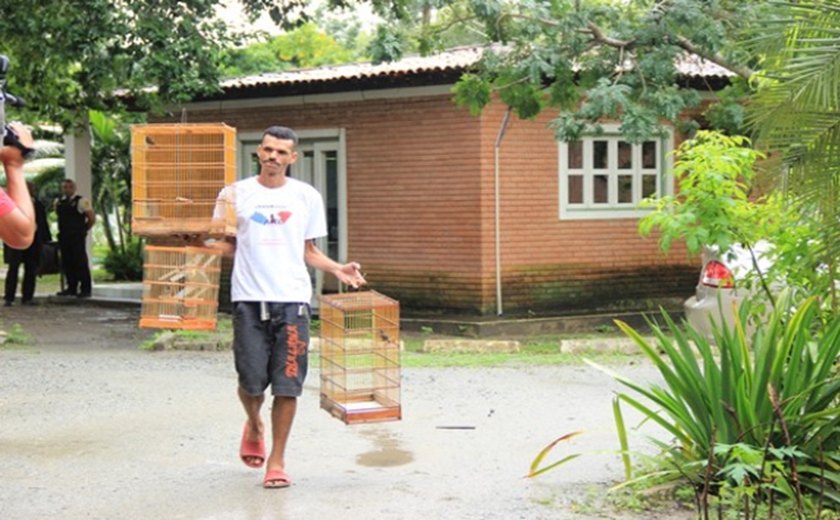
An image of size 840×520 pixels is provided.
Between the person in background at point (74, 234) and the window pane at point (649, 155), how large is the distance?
8.90 meters

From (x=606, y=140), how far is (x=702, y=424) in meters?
12.5

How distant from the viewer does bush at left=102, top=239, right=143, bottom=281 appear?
28953 mm

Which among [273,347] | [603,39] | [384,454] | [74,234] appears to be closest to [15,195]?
[273,347]

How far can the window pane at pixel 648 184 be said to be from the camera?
20.4m

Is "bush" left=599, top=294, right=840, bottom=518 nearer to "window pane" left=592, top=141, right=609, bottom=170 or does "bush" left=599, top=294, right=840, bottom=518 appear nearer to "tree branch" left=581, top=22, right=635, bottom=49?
"tree branch" left=581, top=22, right=635, bottom=49

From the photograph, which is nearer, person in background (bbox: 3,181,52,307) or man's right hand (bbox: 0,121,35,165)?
man's right hand (bbox: 0,121,35,165)

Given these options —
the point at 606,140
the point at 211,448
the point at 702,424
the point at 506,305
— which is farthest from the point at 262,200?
the point at 606,140

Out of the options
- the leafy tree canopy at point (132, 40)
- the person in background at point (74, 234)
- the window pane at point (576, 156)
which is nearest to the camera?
the leafy tree canopy at point (132, 40)

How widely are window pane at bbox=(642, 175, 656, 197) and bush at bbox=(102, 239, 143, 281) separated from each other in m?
12.2

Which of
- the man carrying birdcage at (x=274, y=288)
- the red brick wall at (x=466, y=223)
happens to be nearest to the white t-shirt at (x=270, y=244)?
the man carrying birdcage at (x=274, y=288)

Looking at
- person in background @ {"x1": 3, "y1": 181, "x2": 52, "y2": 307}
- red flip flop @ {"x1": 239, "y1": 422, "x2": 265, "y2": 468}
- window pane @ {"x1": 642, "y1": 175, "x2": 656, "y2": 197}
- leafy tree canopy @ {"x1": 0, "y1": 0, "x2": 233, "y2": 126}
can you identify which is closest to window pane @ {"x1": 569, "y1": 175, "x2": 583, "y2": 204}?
window pane @ {"x1": 642, "y1": 175, "x2": 656, "y2": 197}

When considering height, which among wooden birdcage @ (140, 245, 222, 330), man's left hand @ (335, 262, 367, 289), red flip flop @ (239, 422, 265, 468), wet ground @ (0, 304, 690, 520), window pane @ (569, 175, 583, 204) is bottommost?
wet ground @ (0, 304, 690, 520)

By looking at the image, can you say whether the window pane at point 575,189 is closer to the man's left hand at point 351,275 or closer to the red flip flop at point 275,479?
the man's left hand at point 351,275

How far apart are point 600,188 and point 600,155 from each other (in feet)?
1.51
